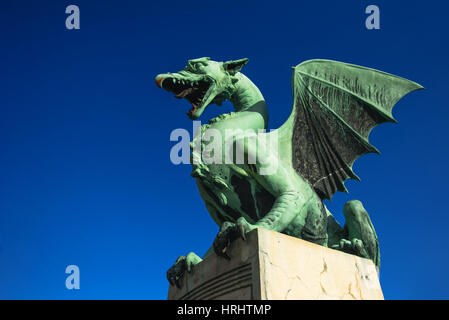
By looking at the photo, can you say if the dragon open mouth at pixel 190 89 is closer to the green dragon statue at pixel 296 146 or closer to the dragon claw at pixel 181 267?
the green dragon statue at pixel 296 146

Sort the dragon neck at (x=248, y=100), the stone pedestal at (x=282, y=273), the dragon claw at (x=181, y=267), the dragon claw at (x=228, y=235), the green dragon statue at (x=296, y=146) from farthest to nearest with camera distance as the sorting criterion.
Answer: the dragon neck at (x=248, y=100)
the green dragon statue at (x=296, y=146)
the dragon claw at (x=181, y=267)
the dragon claw at (x=228, y=235)
the stone pedestal at (x=282, y=273)

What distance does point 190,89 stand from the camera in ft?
17.3

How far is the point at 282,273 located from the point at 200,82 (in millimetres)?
2751

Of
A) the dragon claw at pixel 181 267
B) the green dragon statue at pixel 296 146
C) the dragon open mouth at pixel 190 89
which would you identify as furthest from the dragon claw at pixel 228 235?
the dragon open mouth at pixel 190 89

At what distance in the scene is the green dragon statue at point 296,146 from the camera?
452 centimetres

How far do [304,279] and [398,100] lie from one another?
2944 mm

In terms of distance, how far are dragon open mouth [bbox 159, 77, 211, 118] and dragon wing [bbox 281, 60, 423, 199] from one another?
112 cm

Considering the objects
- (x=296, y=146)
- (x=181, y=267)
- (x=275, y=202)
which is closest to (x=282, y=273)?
(x=275, y=202)

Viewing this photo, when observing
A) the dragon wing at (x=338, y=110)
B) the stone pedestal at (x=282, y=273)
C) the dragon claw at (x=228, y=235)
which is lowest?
the stone pedestal at (x=282, y=273)

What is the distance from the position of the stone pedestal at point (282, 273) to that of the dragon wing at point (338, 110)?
4.72ft

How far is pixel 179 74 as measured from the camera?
5211mm

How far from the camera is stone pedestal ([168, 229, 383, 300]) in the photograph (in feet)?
11.2

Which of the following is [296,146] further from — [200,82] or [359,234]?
[200,82]
